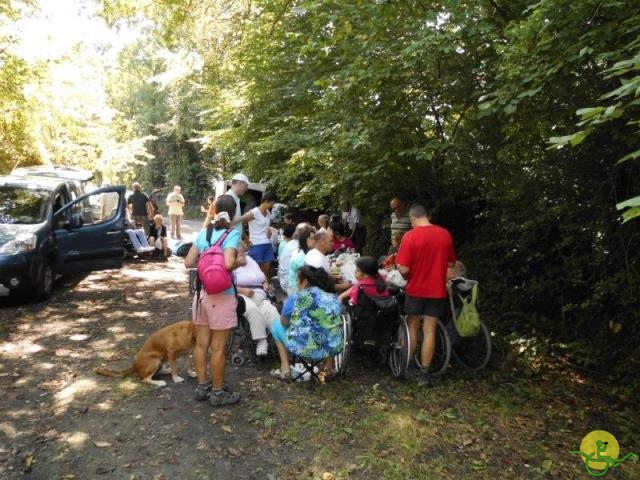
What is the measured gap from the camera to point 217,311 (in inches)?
164

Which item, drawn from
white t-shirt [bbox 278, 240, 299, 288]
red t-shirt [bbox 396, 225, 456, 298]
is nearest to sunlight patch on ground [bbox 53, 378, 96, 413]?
white t-shirt [bbox 278, 240, 299, 288]

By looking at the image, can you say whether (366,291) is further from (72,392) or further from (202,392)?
(72,392)

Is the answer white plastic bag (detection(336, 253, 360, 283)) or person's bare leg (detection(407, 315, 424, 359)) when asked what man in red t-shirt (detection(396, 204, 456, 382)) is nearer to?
person's bare leg (detection(407, 315, 424, 359))

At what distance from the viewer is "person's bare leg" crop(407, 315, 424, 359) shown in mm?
4887

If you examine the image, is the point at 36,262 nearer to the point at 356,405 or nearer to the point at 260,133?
the point at 356,405

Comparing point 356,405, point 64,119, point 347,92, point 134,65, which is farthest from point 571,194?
point 134,65

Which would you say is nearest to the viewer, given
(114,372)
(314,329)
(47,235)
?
(314,329)

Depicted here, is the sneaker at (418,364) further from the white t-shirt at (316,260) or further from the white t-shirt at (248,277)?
the white t-shirt at (248,277)

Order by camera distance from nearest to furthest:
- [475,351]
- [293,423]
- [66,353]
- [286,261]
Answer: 1. [293,423]
2. [475,351]
3. [66,353]
4. [286,261]

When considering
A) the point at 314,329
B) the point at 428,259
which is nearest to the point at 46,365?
the point at 314,329

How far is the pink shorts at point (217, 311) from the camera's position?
13.7ft

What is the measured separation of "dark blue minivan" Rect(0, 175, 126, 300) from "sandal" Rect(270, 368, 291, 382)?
4.20m

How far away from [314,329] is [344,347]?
0.42m

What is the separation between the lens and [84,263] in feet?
26.5
